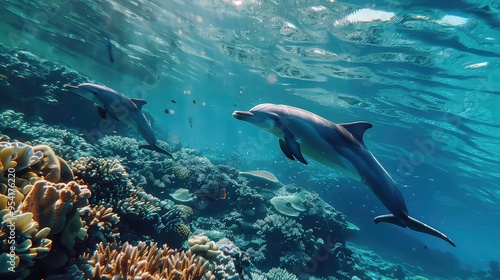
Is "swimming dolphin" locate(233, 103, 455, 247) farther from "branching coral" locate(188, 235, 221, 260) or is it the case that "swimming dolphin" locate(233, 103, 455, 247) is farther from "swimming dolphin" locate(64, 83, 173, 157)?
"swimming dolphin" locate(64, 83, 173, 157)

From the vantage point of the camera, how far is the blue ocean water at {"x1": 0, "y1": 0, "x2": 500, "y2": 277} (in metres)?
11.8

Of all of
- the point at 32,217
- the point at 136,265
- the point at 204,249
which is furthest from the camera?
the point at 204,249

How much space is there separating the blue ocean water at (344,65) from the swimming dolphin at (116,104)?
529 centimetres

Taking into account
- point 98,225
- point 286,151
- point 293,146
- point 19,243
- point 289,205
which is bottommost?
point 289,205

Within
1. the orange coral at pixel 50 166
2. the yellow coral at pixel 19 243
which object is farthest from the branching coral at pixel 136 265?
the orange coral at pixel 50 166

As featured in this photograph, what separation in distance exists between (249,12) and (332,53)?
6063 mm

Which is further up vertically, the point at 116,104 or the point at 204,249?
the point at 116,104

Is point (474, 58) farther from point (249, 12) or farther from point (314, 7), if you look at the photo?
point (249, 12)

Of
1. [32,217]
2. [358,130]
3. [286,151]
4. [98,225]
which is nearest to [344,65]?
[358,130]

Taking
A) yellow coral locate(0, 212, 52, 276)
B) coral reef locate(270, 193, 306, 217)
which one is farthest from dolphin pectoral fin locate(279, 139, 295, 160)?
coral reef locate(270, 193, 306, 217)

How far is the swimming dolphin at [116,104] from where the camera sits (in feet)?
17.0

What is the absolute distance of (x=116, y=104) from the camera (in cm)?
547

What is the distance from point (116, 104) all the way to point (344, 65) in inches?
616

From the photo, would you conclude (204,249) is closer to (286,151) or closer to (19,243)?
(286,151)
